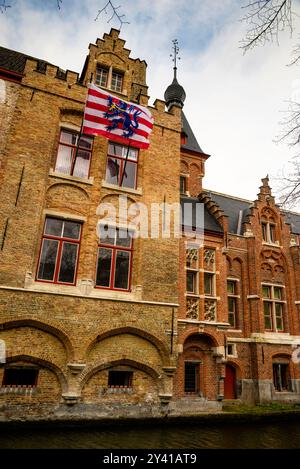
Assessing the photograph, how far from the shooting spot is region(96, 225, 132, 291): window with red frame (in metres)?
11.2

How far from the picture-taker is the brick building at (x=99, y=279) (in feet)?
31.4

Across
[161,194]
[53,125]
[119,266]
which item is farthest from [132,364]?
[53,125]

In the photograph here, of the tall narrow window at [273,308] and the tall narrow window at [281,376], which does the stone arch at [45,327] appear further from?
the tall narrow window at [281,376]

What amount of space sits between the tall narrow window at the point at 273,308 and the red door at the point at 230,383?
9.95 ft

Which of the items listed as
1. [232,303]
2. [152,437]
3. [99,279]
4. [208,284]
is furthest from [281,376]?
[99,279]

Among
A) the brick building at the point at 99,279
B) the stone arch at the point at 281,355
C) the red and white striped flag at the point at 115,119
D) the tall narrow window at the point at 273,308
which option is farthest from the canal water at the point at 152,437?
the red and white striped flag at the point at 115,119

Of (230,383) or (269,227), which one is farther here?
(269,227)

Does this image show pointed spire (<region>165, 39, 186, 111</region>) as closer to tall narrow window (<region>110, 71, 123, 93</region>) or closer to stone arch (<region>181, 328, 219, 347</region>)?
tall narrow window (<region>110, 71, 123, 93</region>)

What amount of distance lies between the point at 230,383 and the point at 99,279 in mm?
8799

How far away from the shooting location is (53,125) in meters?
11.7

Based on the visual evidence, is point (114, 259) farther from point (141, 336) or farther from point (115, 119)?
point (115, 119)

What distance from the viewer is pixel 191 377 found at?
1262 cm

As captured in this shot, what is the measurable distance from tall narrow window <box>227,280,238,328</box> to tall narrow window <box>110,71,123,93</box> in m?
10.7
